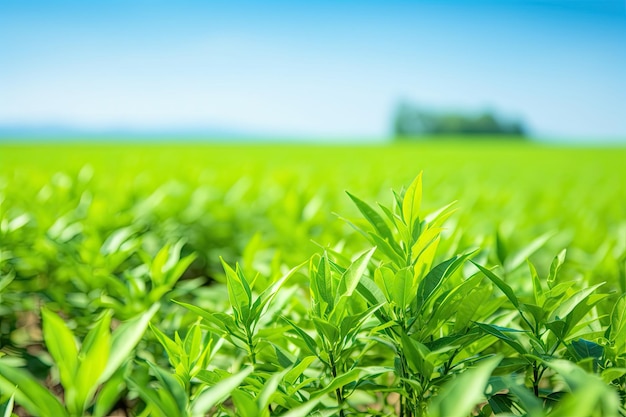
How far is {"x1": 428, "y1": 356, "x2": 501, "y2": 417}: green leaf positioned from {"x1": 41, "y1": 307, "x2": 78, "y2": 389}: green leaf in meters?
0.57

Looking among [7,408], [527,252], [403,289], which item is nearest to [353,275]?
[403,289]

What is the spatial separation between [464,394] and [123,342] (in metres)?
0.57

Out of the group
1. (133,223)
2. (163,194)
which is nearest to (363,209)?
(133,223)

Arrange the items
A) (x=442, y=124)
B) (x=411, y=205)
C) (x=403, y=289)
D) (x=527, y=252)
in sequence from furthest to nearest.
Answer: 1. (x=442, y=124)
2. (x=527, y=252)
3. (x=411, y=205)
4. (x=403, y=289)

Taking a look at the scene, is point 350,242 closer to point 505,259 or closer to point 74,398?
point 505,259

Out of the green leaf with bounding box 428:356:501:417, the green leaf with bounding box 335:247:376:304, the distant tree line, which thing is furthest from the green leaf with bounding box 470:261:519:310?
the distant tree line

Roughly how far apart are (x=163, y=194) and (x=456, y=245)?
7.12 feet

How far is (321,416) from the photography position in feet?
3.53

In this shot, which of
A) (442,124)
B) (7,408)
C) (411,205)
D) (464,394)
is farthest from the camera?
(442,124)

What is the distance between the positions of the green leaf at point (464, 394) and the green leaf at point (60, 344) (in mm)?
572

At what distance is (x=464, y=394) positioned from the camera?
0.75 m

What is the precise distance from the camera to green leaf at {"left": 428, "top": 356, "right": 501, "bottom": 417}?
28.9 inches

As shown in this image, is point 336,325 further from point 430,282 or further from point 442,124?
point 442,124

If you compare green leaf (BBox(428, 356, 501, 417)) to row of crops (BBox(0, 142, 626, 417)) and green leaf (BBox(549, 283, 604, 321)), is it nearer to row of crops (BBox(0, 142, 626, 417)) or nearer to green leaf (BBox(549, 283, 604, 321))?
row of crops (BBox(0, 142, 626, 417))
